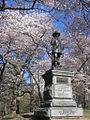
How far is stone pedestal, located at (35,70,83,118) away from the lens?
11812 mm

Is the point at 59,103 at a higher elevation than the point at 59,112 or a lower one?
higher

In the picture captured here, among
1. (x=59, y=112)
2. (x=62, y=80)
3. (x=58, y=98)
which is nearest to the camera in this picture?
(x=59, y=112)

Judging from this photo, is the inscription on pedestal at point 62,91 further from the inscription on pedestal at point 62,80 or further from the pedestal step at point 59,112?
the pedestal step at point 59,112

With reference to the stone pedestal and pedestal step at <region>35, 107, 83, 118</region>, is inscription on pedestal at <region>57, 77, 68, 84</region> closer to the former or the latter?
the stone pedestal

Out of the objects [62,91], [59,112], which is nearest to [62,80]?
[62,91]

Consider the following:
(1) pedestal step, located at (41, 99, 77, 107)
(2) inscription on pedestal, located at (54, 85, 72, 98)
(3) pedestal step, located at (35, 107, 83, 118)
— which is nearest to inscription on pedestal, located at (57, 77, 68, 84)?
(2) inscription on pedestal, located at (54, 85, 72, 98)

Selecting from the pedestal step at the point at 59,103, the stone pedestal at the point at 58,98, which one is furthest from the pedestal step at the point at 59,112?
the pedestal step at the point at 59,103

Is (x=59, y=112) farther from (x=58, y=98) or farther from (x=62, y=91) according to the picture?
(x=62, y=91)

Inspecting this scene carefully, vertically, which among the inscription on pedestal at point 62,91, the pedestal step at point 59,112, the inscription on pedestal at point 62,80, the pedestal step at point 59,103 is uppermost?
the inscription on pedestal at point 62,80

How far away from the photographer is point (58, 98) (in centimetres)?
1249

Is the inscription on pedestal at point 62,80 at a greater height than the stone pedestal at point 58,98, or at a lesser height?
greater

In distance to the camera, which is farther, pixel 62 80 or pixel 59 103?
pixel 62 80

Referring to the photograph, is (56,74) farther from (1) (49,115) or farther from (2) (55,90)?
(1) (49,115)

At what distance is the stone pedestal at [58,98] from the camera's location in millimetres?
11812
